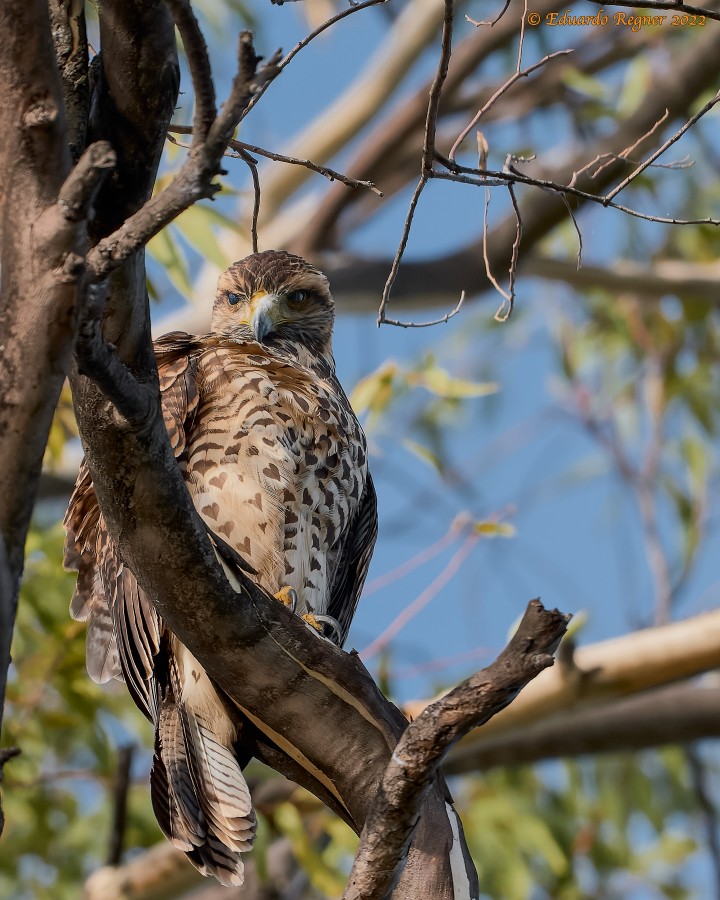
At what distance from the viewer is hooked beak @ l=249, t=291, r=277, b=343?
317 centimetres

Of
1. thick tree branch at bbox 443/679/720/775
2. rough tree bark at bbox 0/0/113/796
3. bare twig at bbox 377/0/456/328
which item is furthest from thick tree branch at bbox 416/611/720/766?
rough tree bark at bbox 0/0/113/796

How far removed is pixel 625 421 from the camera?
273 inches

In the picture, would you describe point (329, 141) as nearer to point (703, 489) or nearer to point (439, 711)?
point (703, 489)

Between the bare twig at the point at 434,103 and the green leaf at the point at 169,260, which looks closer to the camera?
the bare twig at the point at 434,103

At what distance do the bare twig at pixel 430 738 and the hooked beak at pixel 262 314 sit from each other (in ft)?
5.79

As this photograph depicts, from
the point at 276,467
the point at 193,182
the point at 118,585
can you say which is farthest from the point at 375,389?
the point at 193,182

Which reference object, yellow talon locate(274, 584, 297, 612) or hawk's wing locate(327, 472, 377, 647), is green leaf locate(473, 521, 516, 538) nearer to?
hawk's wing locate(327, 472, 377, 647)

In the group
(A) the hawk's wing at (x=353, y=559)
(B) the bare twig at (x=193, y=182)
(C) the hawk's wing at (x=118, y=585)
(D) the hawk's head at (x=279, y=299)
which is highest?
(D) the hawk's head at (x=279, y=299)

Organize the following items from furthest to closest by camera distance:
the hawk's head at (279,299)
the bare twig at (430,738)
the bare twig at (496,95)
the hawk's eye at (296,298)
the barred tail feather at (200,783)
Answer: the hawk's eye at (296,298) < the hawk's head at (279,299) < the barred tail feather at (200,783) < the bare twig at (496,95) < the bare twig at (430,738)

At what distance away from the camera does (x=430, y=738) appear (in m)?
1.46

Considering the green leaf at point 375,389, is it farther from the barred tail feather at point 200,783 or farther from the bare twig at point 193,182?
the bare twig at point 193,182

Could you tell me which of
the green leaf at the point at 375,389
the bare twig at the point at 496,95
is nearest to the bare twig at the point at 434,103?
the bare twig at the point at 496,95

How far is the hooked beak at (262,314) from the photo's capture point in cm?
317

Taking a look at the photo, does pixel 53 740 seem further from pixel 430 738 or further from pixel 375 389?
pixel 430 738
